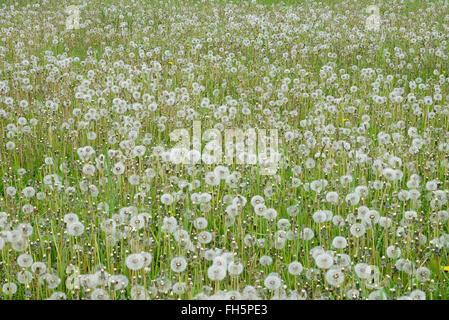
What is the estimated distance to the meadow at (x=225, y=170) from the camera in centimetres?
323

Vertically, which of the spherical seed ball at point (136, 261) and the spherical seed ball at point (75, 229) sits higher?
the spherical seed ball at point (75, 229)

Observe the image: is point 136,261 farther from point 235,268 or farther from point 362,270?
Result: point 362,270

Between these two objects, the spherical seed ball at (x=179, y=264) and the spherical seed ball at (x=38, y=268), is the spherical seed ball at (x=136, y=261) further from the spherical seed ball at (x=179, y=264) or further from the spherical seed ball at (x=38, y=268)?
the spherical seed ball at (x=38, y=268)

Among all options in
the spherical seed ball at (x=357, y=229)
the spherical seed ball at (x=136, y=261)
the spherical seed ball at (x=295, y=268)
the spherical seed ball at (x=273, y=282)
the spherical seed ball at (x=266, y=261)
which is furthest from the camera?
the spherical seed ball at (x=357, y=229)

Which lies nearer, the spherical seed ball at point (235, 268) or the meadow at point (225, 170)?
the spherical seed ball at point (235, 268)

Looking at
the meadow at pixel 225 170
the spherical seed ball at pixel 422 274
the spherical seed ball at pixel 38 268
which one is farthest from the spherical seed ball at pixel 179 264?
the spherical seed ball at pixel 422 274

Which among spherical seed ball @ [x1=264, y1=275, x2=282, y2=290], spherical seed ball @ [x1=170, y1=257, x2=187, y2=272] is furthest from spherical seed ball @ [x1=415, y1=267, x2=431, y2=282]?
spherical seed ball @ [x1=170, y1=257, x2=187, y2=272]

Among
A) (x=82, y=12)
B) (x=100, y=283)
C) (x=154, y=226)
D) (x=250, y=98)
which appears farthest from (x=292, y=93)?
(x=82, y=12)

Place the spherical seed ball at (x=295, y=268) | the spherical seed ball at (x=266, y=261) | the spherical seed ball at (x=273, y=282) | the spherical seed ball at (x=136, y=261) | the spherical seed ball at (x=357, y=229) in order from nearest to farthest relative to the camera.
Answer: the spherical seed ball at (x=273, y=282)
the spherical seed ball at (x=136, y=261)
the spherical seed ball at (x=295, y=268)
the spherical seed ball at (x=266, y=261)
the spherical seed ball at (x=357, y=229)

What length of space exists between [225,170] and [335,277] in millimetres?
1606

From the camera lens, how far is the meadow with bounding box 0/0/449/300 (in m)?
3.23

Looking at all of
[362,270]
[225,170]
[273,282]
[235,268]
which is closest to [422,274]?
[362,270]

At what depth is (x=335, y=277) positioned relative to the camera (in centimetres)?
297

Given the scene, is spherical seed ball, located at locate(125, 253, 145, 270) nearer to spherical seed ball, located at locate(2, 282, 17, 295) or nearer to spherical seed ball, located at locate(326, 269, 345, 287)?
spherical seed ball, located at locate(2, 282, 17, 295)
